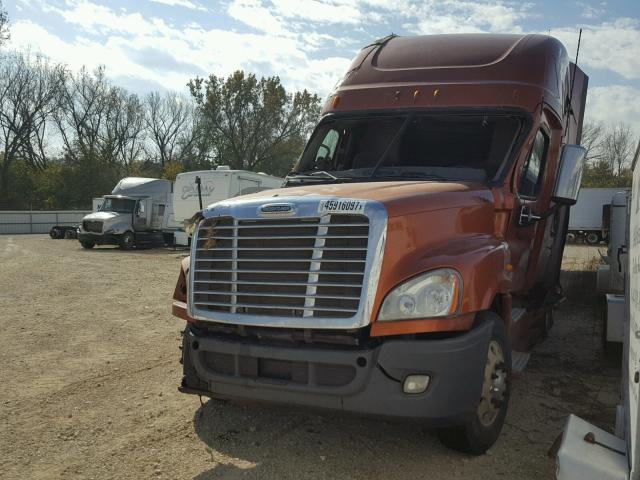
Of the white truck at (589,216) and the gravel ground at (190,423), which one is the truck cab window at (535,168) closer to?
the gravel ground at (190,423)

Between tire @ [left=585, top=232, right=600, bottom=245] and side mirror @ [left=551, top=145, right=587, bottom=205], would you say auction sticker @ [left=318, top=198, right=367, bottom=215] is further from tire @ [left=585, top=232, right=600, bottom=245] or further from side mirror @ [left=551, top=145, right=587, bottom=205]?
tire @ [left=585, top=232, right=600, bottom=245]

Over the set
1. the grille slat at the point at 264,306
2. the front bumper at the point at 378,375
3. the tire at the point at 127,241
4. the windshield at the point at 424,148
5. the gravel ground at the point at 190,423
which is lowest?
the gravel ground at the point at 190,423

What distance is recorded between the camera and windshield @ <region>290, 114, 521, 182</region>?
4868mm

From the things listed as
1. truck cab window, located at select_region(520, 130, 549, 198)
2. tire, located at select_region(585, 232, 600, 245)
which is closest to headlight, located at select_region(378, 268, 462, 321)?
truck cab window, located at select_region(520, 130, 549, 198)

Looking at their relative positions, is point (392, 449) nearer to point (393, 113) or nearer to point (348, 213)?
point (348, 213)

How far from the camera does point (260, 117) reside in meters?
46.7

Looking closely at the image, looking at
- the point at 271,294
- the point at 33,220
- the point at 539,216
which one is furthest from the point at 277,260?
the point at 33,220

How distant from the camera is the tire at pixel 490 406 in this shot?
12.5ft

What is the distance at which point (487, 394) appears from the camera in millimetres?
3914

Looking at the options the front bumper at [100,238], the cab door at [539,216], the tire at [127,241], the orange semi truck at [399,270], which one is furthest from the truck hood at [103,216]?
the cab door at [539,216]

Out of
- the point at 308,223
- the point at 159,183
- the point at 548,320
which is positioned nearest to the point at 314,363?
the point at 308,223

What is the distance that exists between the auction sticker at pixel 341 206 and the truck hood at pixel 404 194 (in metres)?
0.07

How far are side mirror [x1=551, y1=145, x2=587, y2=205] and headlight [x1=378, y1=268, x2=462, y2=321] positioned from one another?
78.3 inches

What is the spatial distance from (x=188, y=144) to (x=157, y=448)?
187ft
